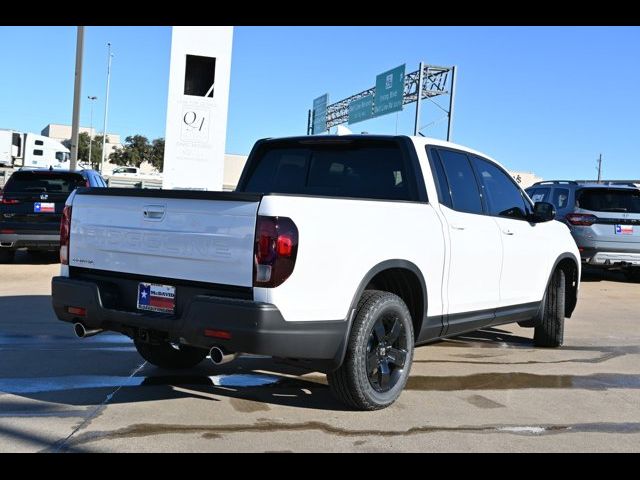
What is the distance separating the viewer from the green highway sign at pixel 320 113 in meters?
43.7

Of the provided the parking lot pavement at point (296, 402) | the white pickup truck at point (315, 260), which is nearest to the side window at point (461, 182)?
the white pickup truck at point (315, 260)

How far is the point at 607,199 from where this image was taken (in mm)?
12047

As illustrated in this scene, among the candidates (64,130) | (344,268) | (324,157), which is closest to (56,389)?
(344,268)

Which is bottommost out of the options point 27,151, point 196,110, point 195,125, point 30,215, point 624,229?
point 30,215

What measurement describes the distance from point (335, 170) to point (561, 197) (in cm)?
834

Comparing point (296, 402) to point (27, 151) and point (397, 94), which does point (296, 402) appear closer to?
point (397, 94)

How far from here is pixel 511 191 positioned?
634 cm

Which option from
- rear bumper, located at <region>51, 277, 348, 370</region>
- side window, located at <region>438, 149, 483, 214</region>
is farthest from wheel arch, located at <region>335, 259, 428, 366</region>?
side window, located at <region>438, 149, 483, 214</region>

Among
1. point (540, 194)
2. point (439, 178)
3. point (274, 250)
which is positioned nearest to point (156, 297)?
point (274, 250)

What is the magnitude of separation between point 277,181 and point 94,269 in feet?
6.26

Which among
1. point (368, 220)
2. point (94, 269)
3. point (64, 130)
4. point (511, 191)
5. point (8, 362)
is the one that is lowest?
point (8, 362)

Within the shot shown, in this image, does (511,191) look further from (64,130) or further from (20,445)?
(64,130)

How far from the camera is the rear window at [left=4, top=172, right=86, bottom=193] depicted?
38.3 feet
